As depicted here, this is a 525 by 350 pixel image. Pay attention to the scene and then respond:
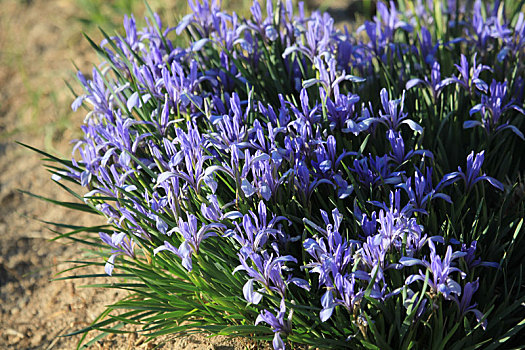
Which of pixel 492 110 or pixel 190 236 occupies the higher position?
pixel 190 236

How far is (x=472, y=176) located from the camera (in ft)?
7.67

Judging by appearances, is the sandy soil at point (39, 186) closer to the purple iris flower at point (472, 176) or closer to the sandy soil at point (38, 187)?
the sandy soil at point (38, 187)

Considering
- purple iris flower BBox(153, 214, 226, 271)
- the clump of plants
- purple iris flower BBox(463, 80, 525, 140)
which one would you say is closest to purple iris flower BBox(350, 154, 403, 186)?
the clump of plants

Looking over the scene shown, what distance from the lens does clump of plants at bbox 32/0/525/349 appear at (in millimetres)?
2088

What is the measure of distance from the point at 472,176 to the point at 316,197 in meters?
0.72

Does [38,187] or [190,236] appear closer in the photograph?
[190,236]

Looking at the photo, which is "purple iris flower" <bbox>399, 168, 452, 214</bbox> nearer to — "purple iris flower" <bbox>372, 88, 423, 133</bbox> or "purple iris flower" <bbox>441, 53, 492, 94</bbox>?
"purple iris flower" <bbox>372, 88, 423, 133</bbox>

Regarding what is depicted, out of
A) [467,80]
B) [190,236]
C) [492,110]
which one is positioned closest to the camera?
[190,236]

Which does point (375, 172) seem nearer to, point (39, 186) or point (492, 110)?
point (492, 110)

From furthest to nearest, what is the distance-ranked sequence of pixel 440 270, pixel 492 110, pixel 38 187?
pixel 38 187, pixel 492 110, pixel 440 270

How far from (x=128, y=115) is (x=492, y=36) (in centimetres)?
215

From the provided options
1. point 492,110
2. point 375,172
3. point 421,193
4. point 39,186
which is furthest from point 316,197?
point 39,186

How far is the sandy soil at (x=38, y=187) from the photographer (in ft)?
10.5

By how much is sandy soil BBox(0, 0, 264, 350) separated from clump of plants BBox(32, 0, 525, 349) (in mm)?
430
